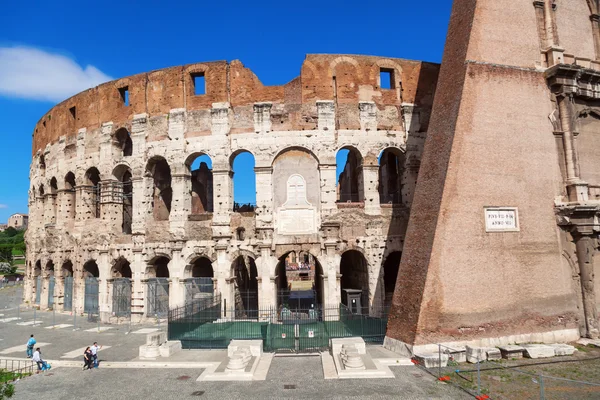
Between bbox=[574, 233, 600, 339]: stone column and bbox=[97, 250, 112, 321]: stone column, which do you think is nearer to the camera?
bbox=[574, 233, 600, 339]: stone column

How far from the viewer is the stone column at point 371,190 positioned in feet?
60.7

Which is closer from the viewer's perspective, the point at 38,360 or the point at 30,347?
the point at 38,360

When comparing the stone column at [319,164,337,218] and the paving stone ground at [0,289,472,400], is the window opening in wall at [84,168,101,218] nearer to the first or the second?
the paving stone ground at [0,289,472,400]

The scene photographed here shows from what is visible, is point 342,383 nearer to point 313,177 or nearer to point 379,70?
point 313,177

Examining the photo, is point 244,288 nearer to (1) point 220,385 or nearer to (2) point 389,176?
(2) point 389,176

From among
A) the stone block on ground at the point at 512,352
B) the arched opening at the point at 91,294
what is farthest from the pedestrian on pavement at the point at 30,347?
the stone block on ground at the point at 512,352

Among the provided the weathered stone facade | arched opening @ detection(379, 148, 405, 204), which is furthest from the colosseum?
the weathered stone facade

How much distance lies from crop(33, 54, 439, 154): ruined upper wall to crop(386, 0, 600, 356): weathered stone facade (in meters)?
4.80

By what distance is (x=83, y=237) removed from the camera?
70.7 feet

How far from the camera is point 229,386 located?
382 inches

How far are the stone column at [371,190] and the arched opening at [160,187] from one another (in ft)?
33.1

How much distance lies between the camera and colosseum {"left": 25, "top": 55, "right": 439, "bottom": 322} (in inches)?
719

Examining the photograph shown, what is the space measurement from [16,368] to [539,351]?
600 inches

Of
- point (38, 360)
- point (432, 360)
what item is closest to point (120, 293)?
point (38, 360)
